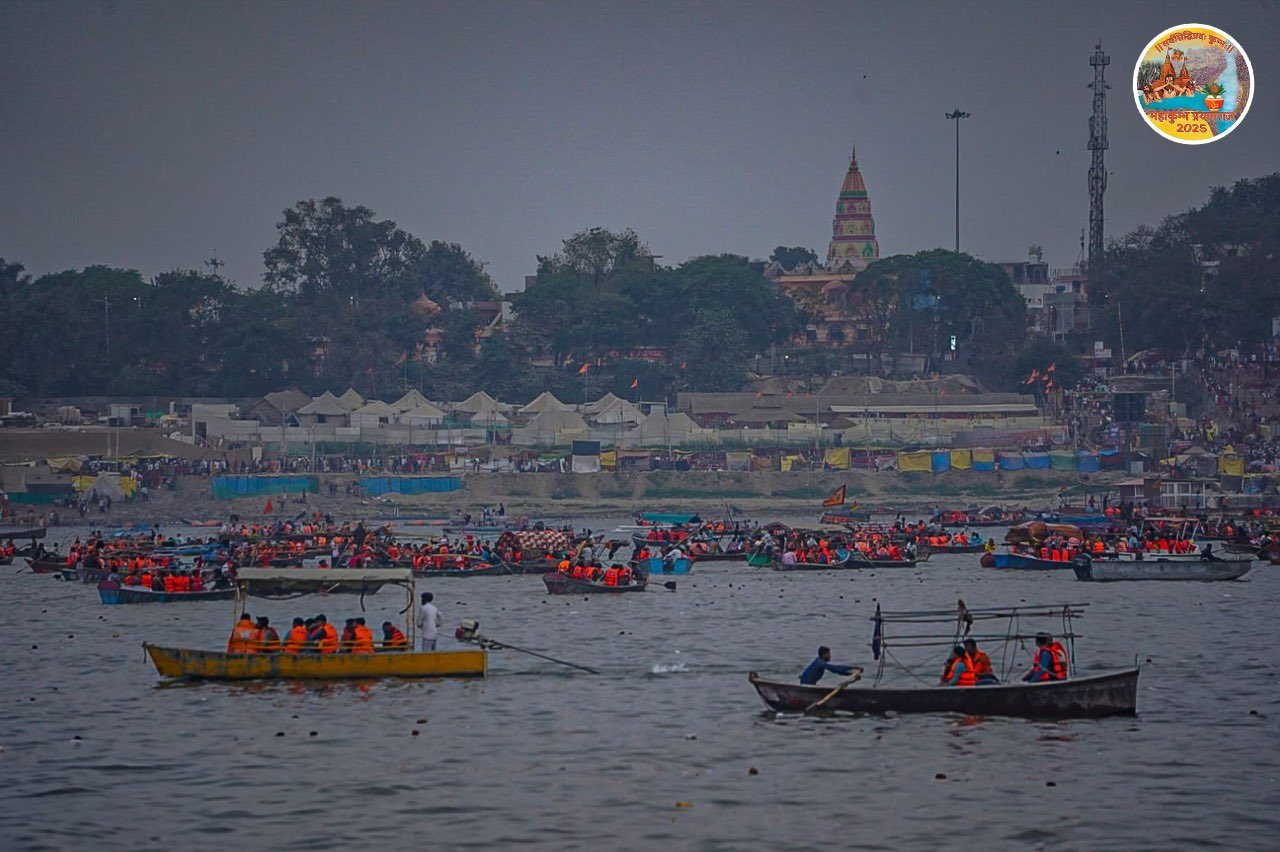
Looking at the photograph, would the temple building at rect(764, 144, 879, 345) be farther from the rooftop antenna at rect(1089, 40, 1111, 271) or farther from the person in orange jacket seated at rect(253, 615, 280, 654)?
the person in orange jacket seated at rect(253, 615, 280, 654)

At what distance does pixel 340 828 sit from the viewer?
22.0m

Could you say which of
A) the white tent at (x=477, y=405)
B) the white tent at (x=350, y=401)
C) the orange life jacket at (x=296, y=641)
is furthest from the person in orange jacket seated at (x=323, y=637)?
the white tent at (x=350, y=401)

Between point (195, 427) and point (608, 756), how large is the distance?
263 feet

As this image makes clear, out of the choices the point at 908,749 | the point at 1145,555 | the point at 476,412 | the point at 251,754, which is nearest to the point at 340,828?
the point at 251,754

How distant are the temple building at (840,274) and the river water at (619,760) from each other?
9810 centimetres

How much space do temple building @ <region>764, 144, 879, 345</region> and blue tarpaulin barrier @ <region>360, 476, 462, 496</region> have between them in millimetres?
51296

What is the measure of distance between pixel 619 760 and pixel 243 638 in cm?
910

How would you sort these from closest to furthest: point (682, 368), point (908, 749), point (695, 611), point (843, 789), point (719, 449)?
point (843, 789) → point (908, 749) → point (695, 611) → point (719, 449) → point (682, 368)

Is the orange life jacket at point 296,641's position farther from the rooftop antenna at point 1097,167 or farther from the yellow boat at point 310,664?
the rooftop antenna at point 1097,167

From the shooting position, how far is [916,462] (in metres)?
94.4

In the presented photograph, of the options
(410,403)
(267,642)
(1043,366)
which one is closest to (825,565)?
(267,642)

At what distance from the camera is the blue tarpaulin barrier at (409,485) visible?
3504 inches

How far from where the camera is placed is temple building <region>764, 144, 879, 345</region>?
13800 cm

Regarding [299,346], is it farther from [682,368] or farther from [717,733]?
[717,733]
